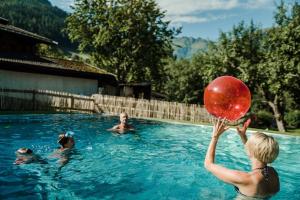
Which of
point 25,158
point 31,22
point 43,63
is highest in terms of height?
point 31,22

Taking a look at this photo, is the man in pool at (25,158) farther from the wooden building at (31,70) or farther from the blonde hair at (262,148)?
the wooden building at (31,70)

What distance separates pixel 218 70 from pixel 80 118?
1441 centimetres

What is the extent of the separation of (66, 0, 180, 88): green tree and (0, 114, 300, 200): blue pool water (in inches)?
910

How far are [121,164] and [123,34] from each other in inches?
1252

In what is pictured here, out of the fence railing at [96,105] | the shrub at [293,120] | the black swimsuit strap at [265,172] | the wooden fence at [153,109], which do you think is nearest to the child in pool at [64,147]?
the black swimsuit strap at [265,172]

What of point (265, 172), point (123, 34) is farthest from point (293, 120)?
point (265, 172)

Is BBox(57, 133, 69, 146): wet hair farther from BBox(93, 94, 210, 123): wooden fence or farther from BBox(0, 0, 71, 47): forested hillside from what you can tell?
BBox(0, 0, 71, 47): forested hillside

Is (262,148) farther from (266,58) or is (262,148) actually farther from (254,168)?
(266,58)

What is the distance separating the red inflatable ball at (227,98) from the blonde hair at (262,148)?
1289 millimetres

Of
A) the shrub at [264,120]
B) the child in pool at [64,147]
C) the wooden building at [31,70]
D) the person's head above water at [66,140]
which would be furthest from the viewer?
the shrub at [264,120]

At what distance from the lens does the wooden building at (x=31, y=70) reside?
26375mm

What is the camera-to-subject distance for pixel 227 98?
17.1ft

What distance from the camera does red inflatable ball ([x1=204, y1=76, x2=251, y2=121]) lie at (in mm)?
5207

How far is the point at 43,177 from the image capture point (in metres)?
8.09
